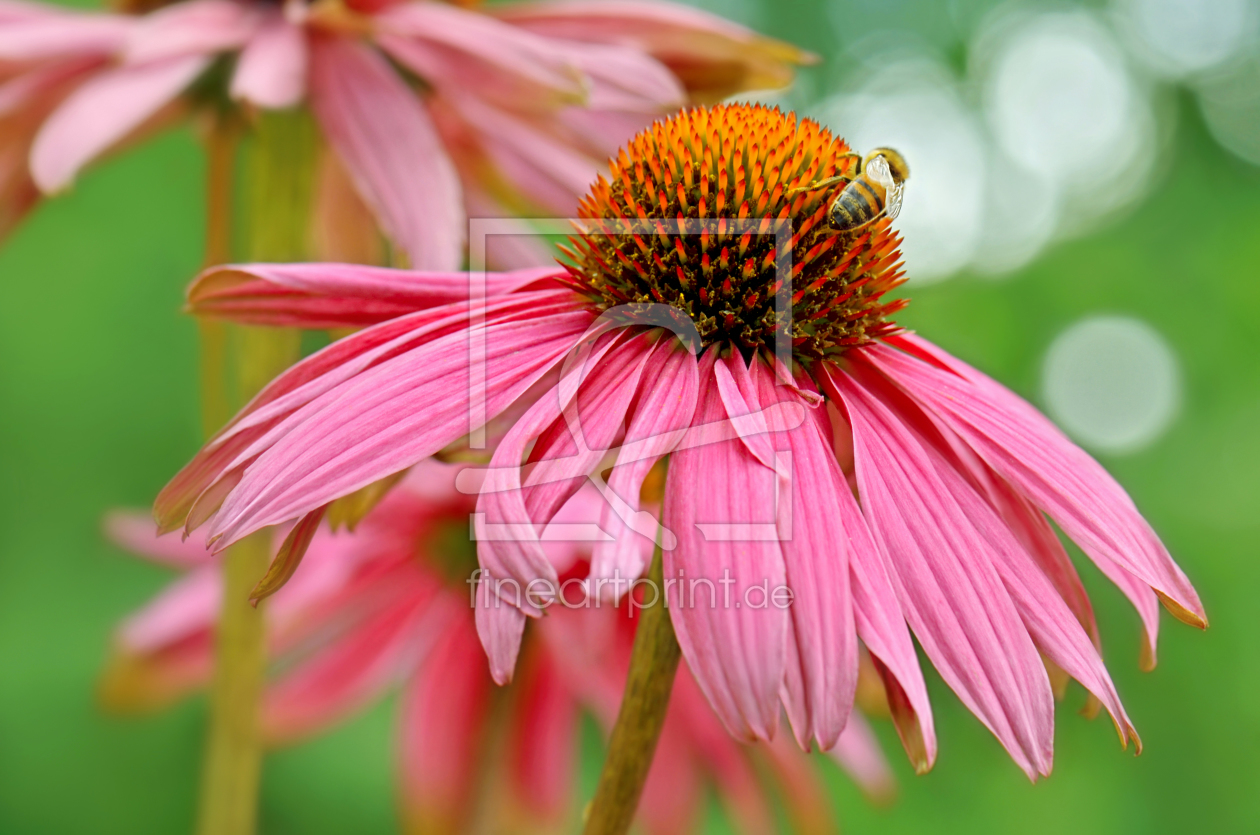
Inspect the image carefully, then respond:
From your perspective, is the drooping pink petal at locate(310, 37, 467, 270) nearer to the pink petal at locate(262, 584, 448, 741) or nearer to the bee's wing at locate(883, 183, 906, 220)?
the bee's wing at locate(883, 183, 906, 220)

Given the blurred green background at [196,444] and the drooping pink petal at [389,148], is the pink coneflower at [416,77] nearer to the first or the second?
the drooping pink petal at [389,148]

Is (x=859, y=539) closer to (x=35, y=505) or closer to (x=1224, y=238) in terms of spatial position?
(x=35, y=505)

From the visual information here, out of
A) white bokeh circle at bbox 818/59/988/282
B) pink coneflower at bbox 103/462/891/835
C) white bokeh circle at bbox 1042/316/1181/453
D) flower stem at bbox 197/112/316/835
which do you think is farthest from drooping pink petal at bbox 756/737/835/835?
white bokeh circle at bbox 1042/316/1181/453

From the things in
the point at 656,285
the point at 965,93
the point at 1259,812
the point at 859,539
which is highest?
the point at 965,93

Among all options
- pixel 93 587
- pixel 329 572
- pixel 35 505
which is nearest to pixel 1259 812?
pixel 329 572

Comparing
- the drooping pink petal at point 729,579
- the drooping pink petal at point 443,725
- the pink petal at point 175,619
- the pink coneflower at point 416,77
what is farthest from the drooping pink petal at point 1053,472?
the pink petal at point 175,619

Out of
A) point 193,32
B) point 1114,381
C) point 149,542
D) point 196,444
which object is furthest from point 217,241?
point 1114,381

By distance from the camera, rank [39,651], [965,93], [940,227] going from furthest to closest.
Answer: [965,93]
[940,227]
[39,651]

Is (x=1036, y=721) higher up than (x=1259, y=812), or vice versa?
(x=1036, y=721)
